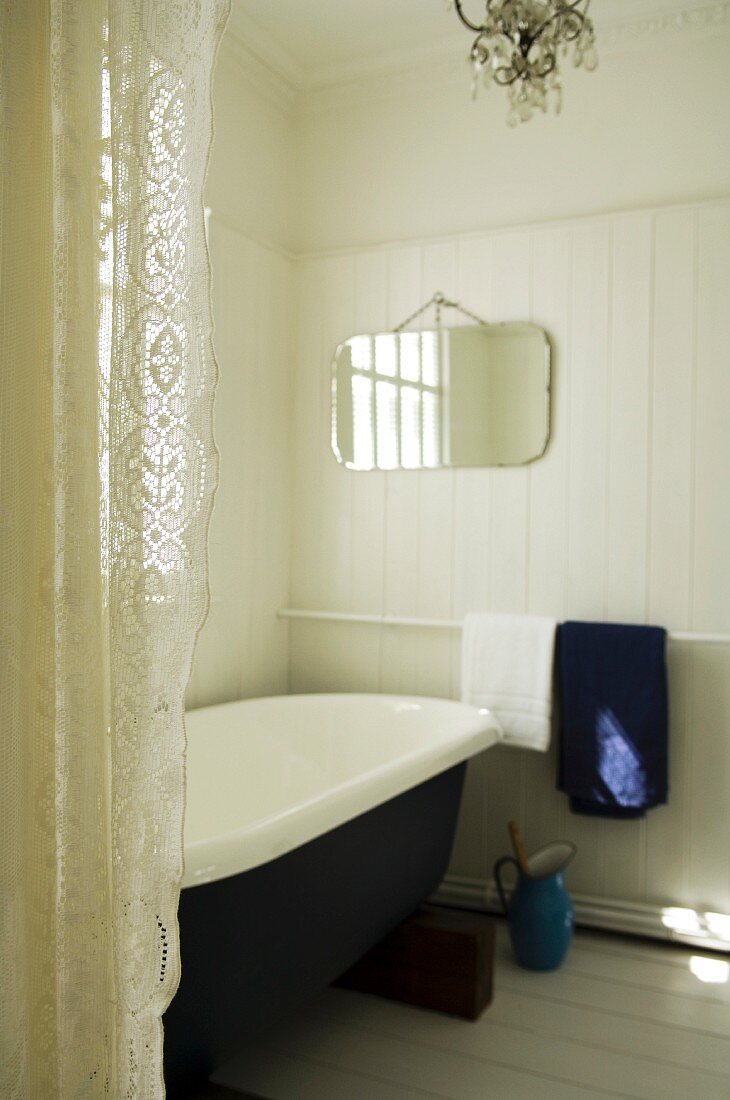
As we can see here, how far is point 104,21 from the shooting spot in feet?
3.17

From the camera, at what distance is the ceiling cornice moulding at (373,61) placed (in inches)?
110

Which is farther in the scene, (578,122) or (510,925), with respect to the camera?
(578,122)

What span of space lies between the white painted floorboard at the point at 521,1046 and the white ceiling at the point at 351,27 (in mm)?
2737

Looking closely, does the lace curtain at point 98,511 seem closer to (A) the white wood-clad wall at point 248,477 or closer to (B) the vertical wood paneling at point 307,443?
(A) the white wood-clad wall at point 248,477

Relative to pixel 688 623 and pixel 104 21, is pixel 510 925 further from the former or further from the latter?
pixel 104 21

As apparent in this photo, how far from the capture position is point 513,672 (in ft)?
9.47

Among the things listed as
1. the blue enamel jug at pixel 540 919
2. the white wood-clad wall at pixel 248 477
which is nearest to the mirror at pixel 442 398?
the white wood-clad wall at pixel 248 477

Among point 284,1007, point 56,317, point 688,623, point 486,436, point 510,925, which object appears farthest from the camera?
point 486,436

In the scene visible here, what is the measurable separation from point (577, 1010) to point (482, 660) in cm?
100

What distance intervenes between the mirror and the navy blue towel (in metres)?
0.63

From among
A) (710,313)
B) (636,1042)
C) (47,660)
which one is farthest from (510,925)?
(47,660)

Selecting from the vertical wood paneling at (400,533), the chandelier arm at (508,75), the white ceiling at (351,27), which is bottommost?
the vertical wood paneling at (400,533)

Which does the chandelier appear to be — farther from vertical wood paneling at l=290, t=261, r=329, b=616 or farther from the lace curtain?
vertical wood paneling at l=290, t=261, r=329, b=616

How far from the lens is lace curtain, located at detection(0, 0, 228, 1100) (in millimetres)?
938
